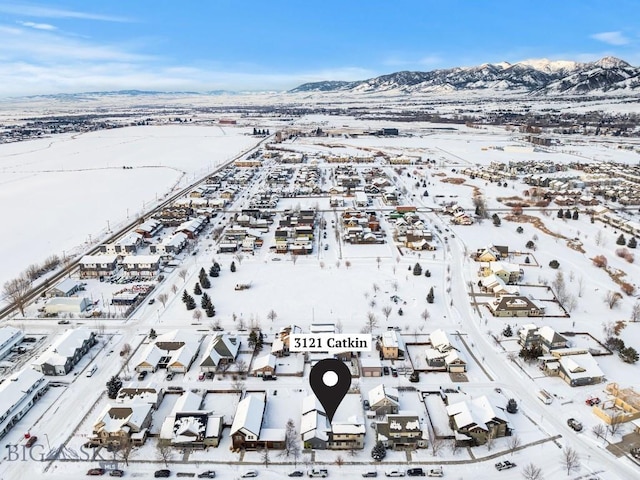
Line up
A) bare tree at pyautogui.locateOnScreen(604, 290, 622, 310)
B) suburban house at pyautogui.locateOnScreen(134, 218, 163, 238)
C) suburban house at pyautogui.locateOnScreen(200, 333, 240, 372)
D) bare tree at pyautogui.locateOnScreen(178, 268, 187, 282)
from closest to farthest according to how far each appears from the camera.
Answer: suburban house at pyautogui.locateOnScreen(200, 333, 240, 372), bare tree at pyautogui.locateOnScreen(604, 290, 622, 310), bare tree at pyautogui.locateOnScreen(178, 268, 187, 282), suburban house at pyautogui.locateOnScreen(134, 218, 163, 238)

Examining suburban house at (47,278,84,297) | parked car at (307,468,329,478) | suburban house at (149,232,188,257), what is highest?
suburban house at (149,232,188,257)

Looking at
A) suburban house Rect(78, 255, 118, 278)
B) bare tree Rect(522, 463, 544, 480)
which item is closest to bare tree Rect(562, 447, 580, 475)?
bare tree Rect(522, 463, 544, 480)

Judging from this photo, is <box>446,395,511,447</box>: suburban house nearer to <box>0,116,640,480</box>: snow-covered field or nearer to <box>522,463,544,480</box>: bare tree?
<box>0,116,640,480</box>: snow-covered field

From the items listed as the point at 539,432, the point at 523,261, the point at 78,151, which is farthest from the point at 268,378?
the point at 78,151

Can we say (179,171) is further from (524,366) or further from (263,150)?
(524,366)

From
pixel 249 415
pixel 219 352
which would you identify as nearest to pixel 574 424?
pixel 249 415

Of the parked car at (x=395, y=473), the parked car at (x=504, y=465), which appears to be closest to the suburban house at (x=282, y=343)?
the parked car at (x=395, y=473)
